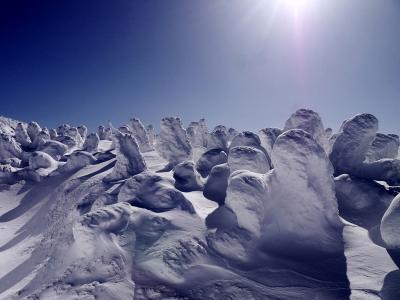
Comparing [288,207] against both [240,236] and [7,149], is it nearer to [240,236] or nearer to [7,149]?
[240,236]

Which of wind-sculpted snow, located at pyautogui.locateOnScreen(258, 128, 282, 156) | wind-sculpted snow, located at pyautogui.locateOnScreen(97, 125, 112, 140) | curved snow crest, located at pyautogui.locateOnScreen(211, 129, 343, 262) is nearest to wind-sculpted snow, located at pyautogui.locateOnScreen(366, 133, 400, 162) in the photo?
wind-sculpted snow, located at pyautogui.locateOnScreen(258, 128, 282, 156)

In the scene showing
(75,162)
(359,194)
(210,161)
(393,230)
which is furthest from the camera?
(75,162)

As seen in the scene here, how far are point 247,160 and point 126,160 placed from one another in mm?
10453

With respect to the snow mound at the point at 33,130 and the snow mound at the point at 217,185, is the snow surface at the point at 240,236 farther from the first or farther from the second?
the snow mound at the point at 33,130

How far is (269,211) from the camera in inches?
501

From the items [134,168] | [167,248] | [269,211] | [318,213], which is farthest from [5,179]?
[318,213]

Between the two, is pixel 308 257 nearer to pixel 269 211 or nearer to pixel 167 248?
pixel 269 211

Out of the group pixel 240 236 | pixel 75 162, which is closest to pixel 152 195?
pixel 240 236

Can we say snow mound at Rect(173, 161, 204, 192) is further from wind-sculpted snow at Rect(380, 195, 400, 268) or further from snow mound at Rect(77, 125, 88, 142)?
snow mound at Rect(77, 125, 88, 142)

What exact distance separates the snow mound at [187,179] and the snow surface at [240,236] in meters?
0.08

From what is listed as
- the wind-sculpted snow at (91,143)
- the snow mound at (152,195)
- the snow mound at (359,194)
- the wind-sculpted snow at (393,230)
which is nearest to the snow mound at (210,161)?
the snow mound at (152,195)

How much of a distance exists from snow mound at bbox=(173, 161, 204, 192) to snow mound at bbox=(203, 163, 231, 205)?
2.74 ft

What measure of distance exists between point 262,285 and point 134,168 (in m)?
16.6

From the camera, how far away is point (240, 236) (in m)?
11.4
